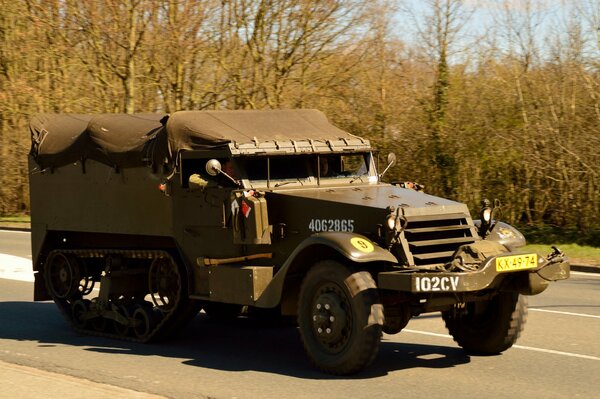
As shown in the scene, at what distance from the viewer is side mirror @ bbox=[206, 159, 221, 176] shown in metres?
9.72

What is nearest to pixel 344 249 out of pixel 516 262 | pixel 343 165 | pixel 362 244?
pixel 362 244

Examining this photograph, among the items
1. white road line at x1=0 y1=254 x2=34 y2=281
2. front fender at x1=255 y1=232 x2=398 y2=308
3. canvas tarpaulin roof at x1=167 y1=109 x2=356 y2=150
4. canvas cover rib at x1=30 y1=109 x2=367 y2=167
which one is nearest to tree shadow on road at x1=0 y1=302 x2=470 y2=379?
front fender at x1=255 y1=232 x2=398 y2=308

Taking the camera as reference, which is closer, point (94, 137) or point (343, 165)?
point (343, 165)

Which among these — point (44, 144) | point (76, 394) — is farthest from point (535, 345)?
point (44, 144)

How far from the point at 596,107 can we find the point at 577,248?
317 centimetres

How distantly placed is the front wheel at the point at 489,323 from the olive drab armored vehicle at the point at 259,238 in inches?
0.5

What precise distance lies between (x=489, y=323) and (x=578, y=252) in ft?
35.1

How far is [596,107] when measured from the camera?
2173cm

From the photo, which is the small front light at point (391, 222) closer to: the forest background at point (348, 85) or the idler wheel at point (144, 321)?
the idler wheel at point (144, 321)

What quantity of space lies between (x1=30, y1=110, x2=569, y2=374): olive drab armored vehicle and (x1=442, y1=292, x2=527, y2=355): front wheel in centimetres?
1

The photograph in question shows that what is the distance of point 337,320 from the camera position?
28.9ft

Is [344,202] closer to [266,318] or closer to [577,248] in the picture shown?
[266,318]

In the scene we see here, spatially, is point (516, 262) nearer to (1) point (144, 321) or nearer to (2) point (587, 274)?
(1) point (144, 321)

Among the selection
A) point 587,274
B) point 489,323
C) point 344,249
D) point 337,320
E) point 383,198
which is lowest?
point 587,274
